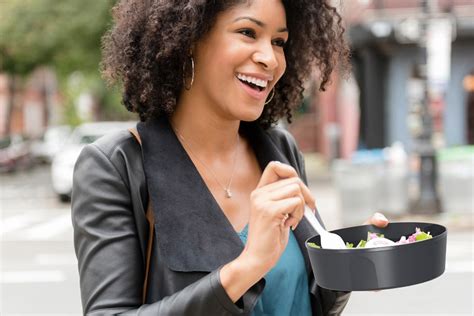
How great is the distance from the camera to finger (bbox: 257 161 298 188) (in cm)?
154

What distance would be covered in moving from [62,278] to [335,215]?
5812 mm

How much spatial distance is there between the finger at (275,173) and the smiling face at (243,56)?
315 mm

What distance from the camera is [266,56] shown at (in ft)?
5.89

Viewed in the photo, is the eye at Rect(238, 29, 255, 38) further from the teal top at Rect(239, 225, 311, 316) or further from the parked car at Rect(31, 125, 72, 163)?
the parked car at Rect(31, 125, 72, 163)

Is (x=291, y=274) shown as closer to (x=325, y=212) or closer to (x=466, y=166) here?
(x=466, y=166)

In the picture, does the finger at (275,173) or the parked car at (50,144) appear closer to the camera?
the finger at (275,173)

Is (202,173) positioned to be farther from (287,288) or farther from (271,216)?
(271,216)

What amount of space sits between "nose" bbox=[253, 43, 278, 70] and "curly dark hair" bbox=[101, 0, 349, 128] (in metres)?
0.12

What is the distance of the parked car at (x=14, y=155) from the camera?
3123 cm

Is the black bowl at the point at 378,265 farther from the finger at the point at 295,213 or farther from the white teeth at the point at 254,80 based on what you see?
the white teeth at the point at 254,80

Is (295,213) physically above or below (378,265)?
above

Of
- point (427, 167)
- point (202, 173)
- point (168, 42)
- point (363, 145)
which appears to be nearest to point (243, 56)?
point (168, 42)

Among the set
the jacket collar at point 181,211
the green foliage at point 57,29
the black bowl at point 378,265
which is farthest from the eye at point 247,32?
the green foliage at point 57,29

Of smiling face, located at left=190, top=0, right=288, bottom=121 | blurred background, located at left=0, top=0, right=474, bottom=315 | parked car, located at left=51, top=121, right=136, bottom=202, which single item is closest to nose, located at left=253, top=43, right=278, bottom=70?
smiling face, located at left=190, top=0, right=288, bottom=121
